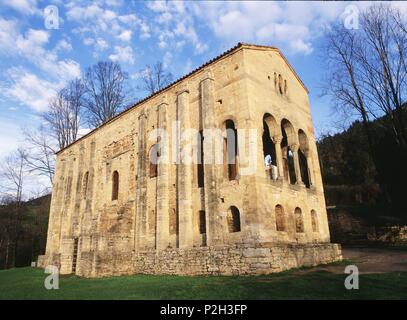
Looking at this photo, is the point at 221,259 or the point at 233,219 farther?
the point at 233,219

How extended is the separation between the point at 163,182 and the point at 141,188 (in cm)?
203

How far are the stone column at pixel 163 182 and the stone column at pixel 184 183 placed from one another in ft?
3.26

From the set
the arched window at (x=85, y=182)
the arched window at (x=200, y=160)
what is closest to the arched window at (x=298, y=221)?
the arched window at (x=200, y=160)

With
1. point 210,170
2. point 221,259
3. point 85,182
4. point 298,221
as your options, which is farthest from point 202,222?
point 85,182

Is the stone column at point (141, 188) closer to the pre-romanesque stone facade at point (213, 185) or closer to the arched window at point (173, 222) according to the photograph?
the pre-romanesque stone facade at point (213, 185)

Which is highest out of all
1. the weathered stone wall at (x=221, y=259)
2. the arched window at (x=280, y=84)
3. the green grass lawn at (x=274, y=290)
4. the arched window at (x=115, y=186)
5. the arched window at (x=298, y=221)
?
the arched window at (x=280, y=84)

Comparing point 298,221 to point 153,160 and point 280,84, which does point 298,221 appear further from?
point 153,160

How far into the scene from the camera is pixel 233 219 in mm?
12836

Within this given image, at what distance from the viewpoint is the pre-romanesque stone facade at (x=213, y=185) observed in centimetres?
1238

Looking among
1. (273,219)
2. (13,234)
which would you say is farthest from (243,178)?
(13,234)

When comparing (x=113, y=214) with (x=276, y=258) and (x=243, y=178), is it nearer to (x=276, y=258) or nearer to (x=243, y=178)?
(x=243, y=178)

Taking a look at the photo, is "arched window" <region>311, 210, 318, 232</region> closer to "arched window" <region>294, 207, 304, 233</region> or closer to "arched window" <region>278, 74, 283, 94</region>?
"arched window" <region>294, 207, 304, 233</region>

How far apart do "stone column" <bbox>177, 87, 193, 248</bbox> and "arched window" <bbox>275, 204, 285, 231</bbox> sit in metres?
3.91
